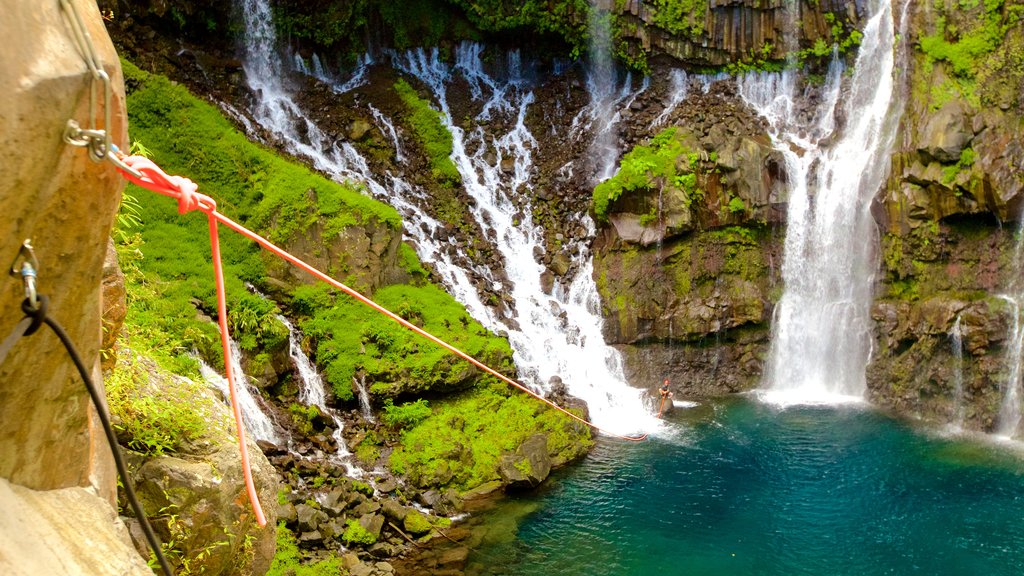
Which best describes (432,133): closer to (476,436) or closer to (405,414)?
(405,414)

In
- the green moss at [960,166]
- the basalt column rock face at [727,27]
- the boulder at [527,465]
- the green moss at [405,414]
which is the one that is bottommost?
the boulder at [527,465]

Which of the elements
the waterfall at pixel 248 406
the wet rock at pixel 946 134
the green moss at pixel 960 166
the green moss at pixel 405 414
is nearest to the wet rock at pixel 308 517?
the waterfall at pixel 248 406

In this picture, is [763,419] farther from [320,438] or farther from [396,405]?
[320,438]

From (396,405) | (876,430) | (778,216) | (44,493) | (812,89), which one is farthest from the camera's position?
(812,89)

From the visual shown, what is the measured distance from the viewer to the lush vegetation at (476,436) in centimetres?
1280

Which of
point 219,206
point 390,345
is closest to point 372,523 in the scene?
point 390,345

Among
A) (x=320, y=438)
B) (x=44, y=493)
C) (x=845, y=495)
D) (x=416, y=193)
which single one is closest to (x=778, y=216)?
(x=845, y=495)

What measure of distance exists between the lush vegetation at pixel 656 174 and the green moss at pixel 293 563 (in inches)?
449

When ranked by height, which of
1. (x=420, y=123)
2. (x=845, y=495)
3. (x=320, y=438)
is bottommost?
→ (x=845, y=495)

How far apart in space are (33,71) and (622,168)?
1675 centimetres

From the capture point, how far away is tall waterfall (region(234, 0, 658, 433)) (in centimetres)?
1709

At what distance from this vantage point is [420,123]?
21281 mm

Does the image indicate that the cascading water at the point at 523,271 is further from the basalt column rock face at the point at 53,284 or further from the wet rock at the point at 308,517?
the basalt column rock face at the point at 53,284

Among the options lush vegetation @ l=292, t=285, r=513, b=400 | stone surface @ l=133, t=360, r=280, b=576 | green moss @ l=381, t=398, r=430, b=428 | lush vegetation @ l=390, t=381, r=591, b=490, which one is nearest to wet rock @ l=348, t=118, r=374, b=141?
lush vegetation @ l=292, t=285, r=513, b=400
